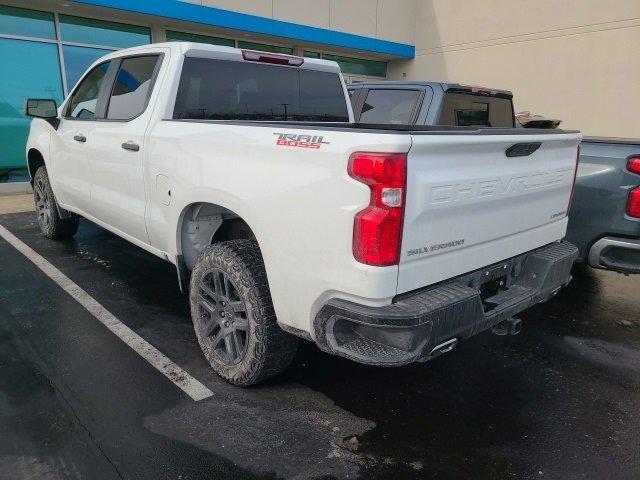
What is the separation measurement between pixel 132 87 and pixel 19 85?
25.0 ft

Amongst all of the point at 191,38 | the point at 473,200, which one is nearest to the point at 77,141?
the point at 473,200

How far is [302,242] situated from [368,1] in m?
14.8

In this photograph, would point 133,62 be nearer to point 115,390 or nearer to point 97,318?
point 97,318

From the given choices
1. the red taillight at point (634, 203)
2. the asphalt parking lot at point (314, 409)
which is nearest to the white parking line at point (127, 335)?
the asphalt parking lot at point (314, 409)

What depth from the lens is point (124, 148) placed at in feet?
12.0

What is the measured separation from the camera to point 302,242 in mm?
2359

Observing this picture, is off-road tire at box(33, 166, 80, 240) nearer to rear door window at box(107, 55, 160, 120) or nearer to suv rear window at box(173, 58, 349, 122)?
rear door window at box(107, 55, 160, 120)

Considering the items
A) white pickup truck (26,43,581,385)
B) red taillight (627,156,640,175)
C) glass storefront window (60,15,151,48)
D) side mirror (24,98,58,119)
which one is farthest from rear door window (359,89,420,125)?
glass storefront window (60,15,151,48)

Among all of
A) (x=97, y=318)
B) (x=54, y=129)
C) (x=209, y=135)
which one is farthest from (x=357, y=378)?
(x=54, y=129)

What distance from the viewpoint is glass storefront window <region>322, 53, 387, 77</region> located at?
15.7 metres

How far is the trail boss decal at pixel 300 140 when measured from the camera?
2258 mm

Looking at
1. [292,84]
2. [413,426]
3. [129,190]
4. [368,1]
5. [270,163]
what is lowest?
[413,426]

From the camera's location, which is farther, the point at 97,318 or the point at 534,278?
the point at 97,318

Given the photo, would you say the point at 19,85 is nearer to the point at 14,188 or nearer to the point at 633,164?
the point at 14,188
